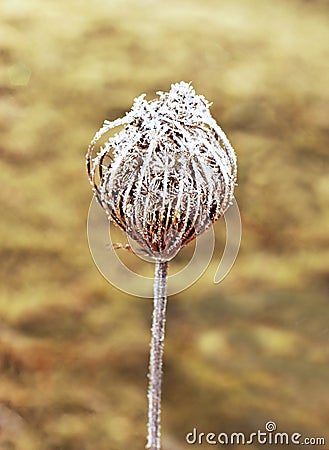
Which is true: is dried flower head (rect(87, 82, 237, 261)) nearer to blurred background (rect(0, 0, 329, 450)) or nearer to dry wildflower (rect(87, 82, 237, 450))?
dry wildflower (rect(87, 82, 237, 450))

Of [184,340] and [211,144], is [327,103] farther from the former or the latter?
[184,340]

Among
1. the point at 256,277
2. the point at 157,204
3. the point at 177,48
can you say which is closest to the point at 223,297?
the point at 256,277

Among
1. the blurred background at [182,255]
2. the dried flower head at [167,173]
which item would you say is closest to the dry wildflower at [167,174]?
the dried flower head at [167,173]

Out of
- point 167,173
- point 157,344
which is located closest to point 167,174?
point 167,173

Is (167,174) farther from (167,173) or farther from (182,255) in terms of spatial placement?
(182,255)

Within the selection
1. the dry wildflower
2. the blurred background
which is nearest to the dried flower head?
the dry wildflower

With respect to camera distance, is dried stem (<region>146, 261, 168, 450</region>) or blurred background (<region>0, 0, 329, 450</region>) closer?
dried stem (<region>146, 261, 168, 450</region>)
